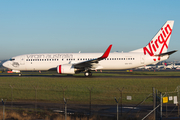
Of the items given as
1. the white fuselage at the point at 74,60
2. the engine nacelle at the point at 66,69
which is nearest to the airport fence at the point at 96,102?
the engine nacelle at the point at 66,69

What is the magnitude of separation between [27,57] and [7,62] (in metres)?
4.06

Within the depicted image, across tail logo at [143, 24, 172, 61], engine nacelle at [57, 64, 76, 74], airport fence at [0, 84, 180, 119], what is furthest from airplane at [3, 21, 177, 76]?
airport fence at [0, 84, 180, 119]

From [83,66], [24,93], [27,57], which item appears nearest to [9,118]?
[24,93]

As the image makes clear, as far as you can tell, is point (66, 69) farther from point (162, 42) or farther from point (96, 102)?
point (96, 102)

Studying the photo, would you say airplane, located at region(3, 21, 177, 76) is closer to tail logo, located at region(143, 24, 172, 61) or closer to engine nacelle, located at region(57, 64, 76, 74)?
tail logo, located at region(143, 24, 172, 61)

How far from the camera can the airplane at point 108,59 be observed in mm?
35438

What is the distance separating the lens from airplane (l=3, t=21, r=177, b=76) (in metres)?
35.4

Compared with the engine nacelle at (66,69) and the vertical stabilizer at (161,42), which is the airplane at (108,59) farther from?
the engine nacelle at (66,69)

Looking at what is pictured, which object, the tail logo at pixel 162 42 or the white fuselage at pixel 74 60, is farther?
the tail logo at pixel 162 42

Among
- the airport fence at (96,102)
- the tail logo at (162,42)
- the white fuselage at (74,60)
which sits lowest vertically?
the airport fence at (96,102)

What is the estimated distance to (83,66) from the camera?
34688 mm

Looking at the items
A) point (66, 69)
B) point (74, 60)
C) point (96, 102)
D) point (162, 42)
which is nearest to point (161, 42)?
point (162, 42)

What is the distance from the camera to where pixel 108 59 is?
36219 mm

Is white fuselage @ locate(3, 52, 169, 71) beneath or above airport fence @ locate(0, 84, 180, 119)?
above
